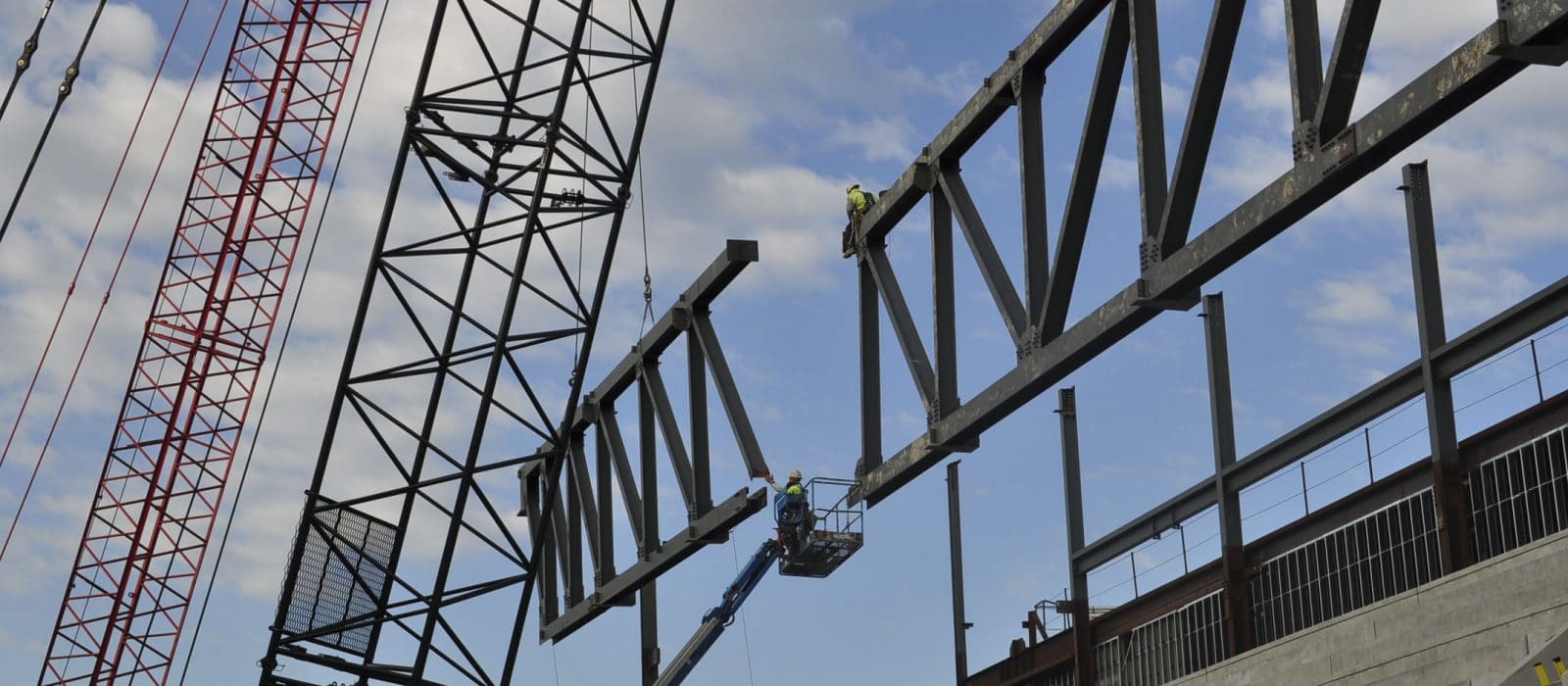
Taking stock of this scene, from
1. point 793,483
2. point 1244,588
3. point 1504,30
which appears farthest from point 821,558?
point 1504,30

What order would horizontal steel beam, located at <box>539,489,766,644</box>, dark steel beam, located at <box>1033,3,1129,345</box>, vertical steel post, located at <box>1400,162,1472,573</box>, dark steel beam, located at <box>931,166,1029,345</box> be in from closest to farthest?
dark steel beam, located at <box>1033,3,1129,345</box> < dark steel beam, located at <box>931,166,1029,345</box> < vertical steel post, located at <box>1400,162,1472,573</box> < horizontal steel beam, located at <box>539,489,766,644</box>

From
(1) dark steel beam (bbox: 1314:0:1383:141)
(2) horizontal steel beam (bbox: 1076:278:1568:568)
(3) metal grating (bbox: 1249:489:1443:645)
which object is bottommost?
(1) dark steel beam (bbox: 1314:0:1383:141)

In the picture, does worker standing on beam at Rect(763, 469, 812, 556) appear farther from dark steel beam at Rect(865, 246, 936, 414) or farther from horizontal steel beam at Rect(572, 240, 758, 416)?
dark steel beam at Rect(865, 246, 936, 414)

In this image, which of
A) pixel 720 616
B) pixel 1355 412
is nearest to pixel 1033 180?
pixel 1355 412

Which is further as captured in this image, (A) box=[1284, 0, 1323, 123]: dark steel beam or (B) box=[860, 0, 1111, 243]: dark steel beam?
(B) box=[860, 0, 1111, 243]: dark steel beam

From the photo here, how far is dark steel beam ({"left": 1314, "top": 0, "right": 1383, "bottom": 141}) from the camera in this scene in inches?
420

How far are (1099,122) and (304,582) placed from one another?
17.1 m

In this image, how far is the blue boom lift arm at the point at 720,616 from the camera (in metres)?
43.4

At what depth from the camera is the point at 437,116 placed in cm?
2767

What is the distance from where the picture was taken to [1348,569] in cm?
2294

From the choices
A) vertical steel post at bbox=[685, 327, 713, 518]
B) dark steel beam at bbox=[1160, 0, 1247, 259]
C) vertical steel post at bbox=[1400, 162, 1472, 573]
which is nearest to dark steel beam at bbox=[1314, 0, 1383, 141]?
dark steel beam at bbox=[1160, 0, 1247, 259]

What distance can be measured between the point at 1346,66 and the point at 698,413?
46.4 feet

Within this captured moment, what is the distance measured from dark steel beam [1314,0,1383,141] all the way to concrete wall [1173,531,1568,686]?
26.2 feet

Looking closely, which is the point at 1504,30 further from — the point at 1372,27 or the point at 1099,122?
the point at 1099,122
